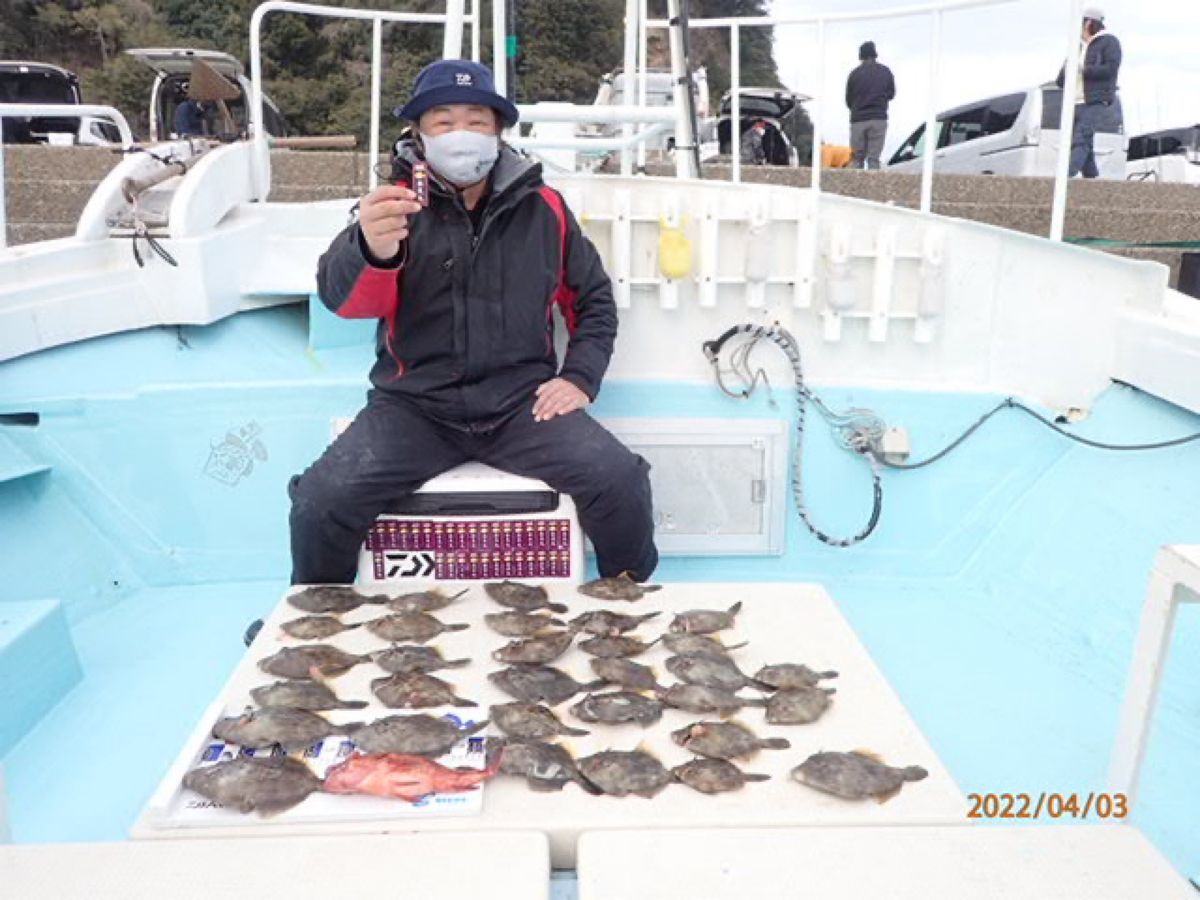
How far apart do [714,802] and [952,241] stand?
2.82 metres

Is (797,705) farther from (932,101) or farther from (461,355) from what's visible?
(932,101)

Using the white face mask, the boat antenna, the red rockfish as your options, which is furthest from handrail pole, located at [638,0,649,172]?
the red rockfish

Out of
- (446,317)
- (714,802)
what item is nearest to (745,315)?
(446,317)

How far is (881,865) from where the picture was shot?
1.28 m

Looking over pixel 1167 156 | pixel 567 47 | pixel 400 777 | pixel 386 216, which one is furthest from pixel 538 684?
pixel 567 47

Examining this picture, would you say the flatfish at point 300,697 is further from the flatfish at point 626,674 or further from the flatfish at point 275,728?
the flatfish at point 626,674

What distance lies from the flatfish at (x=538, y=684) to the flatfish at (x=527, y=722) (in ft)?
0.21

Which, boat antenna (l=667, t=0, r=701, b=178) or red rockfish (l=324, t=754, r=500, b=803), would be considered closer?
red rockfish (l=324, t=754, r=500, b=803)

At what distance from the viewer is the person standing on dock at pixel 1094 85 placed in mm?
8188

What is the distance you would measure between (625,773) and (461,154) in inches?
76.4

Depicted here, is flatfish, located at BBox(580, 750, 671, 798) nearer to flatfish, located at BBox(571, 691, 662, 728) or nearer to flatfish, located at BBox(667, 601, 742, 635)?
flatfish, located at BBox(571, 691, 662, 728)

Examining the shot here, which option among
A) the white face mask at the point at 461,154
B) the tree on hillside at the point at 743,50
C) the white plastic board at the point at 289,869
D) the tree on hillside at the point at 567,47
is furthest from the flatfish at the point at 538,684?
the tree on hillside at the point at 743,50

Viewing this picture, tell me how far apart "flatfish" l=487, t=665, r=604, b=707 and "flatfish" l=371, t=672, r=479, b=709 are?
95 mm

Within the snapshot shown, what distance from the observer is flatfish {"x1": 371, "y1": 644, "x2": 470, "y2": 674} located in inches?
79.2
